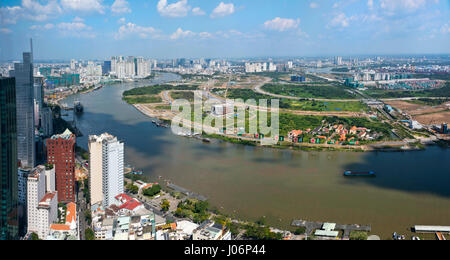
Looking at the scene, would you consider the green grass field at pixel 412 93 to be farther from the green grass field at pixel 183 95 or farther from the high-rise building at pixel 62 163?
the high-rise building at pixel 62 163

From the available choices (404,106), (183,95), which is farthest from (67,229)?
(404,106)

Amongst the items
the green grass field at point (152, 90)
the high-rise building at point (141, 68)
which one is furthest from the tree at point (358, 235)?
the high-rise building at point (141, 68)

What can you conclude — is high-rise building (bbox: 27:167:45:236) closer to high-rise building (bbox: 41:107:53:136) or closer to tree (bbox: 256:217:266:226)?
tree (bbox: 256:217:266:226)

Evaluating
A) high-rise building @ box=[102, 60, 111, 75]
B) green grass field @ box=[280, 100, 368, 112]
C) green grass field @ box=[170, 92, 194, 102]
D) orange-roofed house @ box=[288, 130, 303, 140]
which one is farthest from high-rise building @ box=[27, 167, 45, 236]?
high-rise building @ box=[102, 60, 111, 75]

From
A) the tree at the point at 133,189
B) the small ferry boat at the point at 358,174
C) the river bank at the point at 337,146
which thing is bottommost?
the tree at the point at 133,189

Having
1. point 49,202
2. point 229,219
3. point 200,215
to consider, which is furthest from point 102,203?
point 229,219
